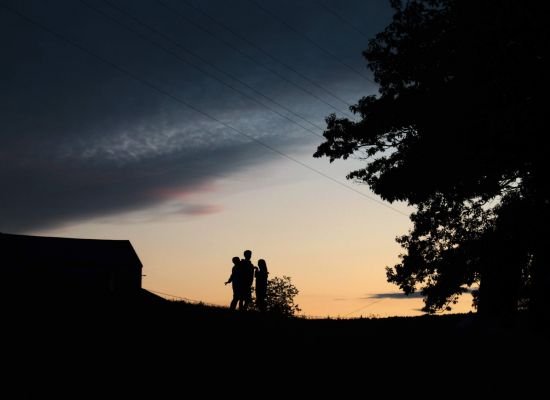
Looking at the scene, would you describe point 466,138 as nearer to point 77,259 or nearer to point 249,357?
point 249,357

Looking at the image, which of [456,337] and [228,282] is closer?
[456,337]

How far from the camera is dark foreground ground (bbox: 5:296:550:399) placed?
10359 mm

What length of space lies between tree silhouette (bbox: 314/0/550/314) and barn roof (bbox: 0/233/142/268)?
4462cm

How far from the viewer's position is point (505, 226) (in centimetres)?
2277

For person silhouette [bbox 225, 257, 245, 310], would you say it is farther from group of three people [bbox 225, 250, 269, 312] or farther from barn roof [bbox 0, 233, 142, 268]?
barn roof [bbox 0, 233, 142, 268]

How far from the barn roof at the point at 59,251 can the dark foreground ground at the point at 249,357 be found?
50.9 metres

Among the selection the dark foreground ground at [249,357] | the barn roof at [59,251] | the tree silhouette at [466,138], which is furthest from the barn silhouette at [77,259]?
the dark foreground ground at [249,357]

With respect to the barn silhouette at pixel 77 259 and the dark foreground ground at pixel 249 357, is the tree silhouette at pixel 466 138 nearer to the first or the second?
the dark foreground ground at pixel 249 357

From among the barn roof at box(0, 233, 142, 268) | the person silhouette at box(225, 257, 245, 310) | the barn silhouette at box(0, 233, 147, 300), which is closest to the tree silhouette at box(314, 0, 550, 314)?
the person silhouette at box(225, 257, 245, 310)

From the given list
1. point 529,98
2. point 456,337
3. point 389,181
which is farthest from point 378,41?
point 456,337

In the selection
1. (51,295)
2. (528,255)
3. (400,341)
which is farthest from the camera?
(528,255)

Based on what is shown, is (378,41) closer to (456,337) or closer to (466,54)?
(466,54)

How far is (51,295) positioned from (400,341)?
1014 cm

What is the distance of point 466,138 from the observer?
19531 millimetres
